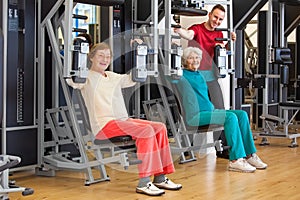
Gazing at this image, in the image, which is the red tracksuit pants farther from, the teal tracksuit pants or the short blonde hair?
the short blonde hair

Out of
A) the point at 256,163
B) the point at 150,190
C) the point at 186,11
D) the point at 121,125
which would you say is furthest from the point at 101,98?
the point at 256,163

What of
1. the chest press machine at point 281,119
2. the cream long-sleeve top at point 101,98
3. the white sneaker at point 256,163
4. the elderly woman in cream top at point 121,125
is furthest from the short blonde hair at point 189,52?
the chest press machine at point 281,119

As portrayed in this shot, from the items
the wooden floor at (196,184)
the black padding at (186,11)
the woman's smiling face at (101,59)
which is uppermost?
the black padding at (186,11)

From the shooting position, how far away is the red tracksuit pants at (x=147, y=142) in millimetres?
3938

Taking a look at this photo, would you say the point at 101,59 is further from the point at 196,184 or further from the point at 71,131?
the point at 196,184

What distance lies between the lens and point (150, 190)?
3914 mm

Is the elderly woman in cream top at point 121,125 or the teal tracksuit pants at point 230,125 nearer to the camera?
the elderly woman in cream top at point 121,125

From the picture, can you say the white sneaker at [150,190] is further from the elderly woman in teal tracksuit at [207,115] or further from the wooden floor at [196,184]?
the elderly woman in teal tracksuit at [207,115]

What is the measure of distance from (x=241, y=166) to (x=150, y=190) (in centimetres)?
123

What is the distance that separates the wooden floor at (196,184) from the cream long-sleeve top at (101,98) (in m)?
0.49

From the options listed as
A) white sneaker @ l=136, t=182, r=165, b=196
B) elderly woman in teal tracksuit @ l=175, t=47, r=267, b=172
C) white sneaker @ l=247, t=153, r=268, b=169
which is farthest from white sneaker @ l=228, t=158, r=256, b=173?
white sneaker @ l=136, t=182, r=165, b=196

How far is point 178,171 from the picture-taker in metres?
4.88

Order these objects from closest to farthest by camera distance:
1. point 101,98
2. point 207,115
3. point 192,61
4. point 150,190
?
point 150,190 < point 101,98 < point 207,115 < point 192,61

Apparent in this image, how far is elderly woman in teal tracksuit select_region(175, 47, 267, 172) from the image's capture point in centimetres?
482
